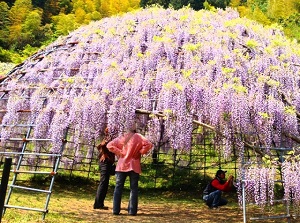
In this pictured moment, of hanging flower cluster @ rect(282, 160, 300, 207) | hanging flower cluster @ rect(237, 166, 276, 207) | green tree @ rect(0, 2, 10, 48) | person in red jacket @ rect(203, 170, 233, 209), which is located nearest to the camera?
hanging flower cluster @ rect(282, 160, 300, 207)

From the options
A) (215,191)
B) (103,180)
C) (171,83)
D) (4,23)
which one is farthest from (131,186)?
(4,23)

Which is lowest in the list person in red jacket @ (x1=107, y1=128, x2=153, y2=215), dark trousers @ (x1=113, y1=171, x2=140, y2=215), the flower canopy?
dark trousers @ (x1=113, y1=171, x2=140, y2=215)

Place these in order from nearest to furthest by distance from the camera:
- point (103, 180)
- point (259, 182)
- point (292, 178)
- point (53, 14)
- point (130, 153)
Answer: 1. point (292, 178)
2. point (259, 182)
3. point (130, 153)
4. point (103, 180)
5. point (53, 14)

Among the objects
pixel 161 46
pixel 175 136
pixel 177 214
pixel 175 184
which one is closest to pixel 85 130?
pixel 175 136

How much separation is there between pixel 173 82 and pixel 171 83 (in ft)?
0.16

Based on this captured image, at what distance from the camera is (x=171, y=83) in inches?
231

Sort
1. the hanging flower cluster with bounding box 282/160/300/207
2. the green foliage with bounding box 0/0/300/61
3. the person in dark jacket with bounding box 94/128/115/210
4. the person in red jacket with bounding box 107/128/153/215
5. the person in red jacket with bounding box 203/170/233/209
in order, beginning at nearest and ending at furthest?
the hanging flower cluster with bounding box 282/160/300/207 < the person in red jacket with bounding box 107/128/153/215 < the person in dark jacket with bounding box 94/128/115/210 < the person in red jacket with bounding box 203/170/233/209 < the green foliage with bounding box 0/0/300/61

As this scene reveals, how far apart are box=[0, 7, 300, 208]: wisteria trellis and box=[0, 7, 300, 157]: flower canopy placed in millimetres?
15

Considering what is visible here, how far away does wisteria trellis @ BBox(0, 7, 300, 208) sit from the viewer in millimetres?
5727

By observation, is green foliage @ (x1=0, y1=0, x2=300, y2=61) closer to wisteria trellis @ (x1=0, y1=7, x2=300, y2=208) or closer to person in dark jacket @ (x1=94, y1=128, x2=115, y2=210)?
wisteria trellis @ (x1=0, y1=7, x2=300, y2=208)

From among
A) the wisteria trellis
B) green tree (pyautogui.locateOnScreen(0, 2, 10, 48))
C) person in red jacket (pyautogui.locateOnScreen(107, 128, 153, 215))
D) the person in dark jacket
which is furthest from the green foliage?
person in red jacket (pyautogui.locateOnScreen(107, 128, 153, 215))

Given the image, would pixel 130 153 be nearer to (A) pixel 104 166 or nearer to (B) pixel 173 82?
(A) pixel 104 166

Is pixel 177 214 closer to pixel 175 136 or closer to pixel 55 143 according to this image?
pixel 175 136

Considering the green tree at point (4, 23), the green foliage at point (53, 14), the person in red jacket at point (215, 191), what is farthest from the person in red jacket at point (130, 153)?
the green tree at point (4, 23)
